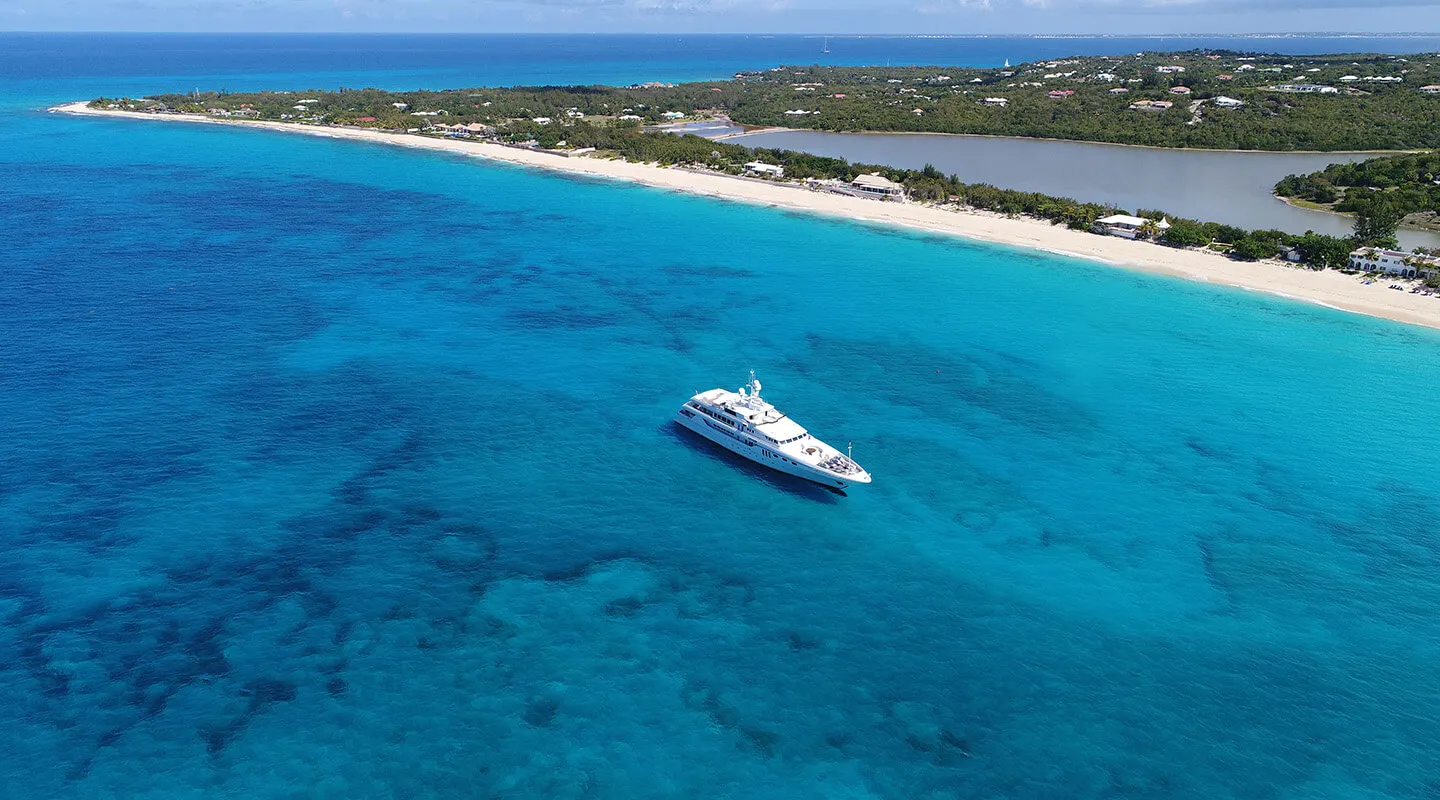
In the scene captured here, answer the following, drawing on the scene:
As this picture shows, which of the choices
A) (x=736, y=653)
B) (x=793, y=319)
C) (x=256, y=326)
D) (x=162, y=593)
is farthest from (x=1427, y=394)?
(x=256, y=326)

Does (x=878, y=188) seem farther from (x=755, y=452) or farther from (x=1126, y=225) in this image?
(x=755, y=452)

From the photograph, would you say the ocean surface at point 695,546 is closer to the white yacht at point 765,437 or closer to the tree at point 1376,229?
the white yacht at point 765,437

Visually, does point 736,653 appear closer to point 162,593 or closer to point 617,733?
point 617,733

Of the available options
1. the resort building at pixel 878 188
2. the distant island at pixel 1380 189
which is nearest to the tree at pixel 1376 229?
the distant island at pixel 1380 189

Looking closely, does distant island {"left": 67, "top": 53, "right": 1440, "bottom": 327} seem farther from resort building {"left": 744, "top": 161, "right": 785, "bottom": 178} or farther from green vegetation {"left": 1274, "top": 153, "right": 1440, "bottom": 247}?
green vegetation {"left": 1274, "top": 153, "right": 1440, "bottom": 247}

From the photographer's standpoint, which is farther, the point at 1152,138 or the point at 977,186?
the point at 1152,138

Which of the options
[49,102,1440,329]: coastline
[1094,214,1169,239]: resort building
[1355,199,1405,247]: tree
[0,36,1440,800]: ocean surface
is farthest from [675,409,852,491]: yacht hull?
[1355,199,1405,247]: tree

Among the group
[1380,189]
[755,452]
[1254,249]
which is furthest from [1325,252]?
[755,452]
